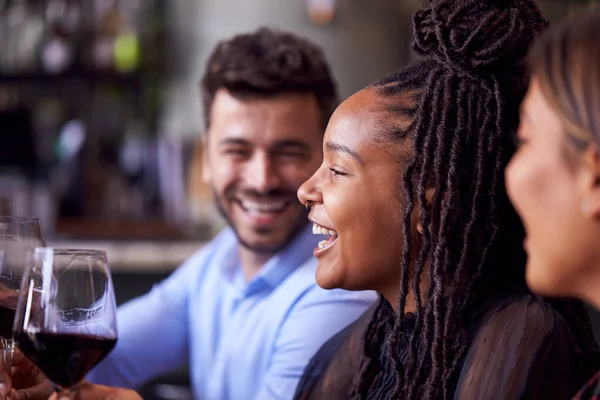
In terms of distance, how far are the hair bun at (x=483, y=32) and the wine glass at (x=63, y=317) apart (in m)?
0.50

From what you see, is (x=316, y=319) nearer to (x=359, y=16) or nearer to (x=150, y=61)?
(x=359, y=16)

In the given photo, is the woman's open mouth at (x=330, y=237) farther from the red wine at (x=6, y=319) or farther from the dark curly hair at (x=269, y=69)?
the dark curly hair at (x=269, y=69)

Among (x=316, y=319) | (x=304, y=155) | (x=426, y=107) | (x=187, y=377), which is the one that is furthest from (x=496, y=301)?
(x=187, y=377)

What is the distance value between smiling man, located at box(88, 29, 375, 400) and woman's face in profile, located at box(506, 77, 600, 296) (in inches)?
29.7

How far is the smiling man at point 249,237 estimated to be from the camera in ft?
5.32

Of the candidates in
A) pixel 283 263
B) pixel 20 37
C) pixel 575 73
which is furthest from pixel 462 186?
pixel 20 37

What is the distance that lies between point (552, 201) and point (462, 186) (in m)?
0.26

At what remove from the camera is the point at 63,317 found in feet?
2.99

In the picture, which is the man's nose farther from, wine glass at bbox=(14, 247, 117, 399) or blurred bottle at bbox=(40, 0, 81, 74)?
blurred bottle at bbox=(40, 0, 81, 74)

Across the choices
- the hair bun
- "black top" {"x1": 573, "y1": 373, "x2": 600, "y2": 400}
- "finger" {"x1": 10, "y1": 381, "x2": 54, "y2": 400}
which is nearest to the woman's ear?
"black top" {"x1": 573, "y1": 373, "x2": 600, "y2": 400}

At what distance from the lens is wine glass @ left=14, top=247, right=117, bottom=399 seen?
91 centimetres

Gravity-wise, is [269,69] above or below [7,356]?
above

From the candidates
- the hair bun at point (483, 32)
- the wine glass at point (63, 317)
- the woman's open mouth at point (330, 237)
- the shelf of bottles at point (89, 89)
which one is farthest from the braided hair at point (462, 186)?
the shelf of bottles at point (89, 89)

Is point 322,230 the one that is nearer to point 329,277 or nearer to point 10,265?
point 329,277
